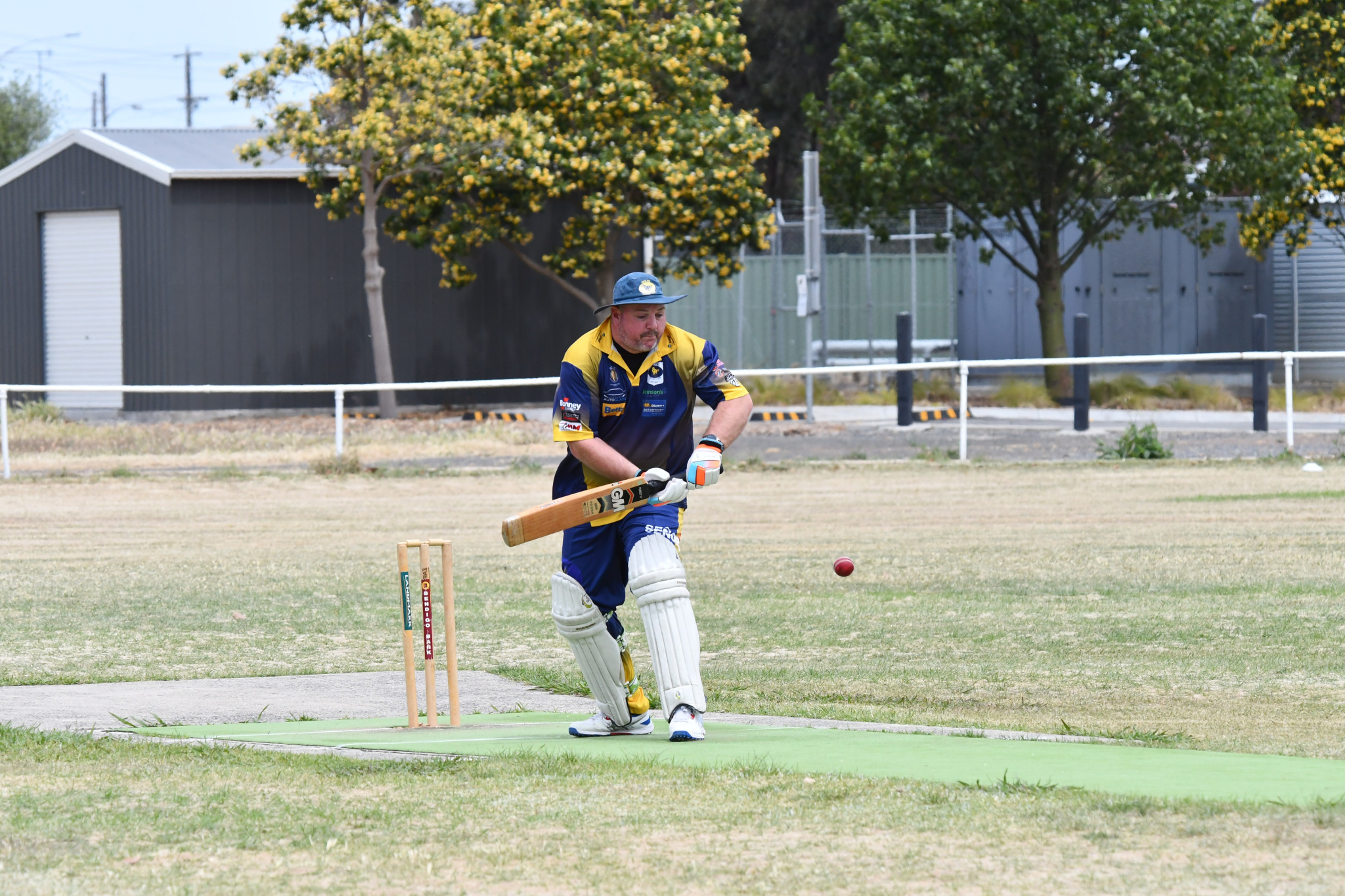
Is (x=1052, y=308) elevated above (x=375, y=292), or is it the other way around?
(x=375, y=292)

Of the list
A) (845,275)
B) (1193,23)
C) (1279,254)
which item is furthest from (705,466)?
(1279,254)

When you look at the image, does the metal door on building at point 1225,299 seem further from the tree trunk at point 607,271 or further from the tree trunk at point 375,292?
the tree trunk at point 375,292

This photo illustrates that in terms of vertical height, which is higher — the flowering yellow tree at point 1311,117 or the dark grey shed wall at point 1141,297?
the flowering yellow tree at point 1311,117

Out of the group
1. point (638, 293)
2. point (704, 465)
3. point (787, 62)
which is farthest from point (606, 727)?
point (787, 62)

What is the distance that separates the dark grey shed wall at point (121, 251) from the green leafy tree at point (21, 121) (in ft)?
76.4

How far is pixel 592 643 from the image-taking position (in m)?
6.68

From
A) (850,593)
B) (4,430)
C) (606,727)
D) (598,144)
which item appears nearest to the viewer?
(606,727)

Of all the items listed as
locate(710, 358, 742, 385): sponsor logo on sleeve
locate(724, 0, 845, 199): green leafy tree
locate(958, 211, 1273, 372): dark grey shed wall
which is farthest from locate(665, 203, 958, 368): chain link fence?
locate(710, 358, 742, 385): sponsor logo on sleeve

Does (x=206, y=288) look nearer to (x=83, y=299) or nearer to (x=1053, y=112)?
(x=83, y=299)

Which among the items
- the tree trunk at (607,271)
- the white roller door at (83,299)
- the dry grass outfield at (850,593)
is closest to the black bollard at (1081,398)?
the dry grass outfield at (850,593)

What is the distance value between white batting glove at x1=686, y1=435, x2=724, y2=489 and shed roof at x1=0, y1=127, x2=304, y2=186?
2368 centimetres

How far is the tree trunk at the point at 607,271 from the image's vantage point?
31.4 meters

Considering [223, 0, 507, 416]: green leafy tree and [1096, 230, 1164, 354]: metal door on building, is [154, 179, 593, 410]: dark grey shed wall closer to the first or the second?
[223, 0, 507, 416]: green leafy tree

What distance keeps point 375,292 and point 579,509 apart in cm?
2358
